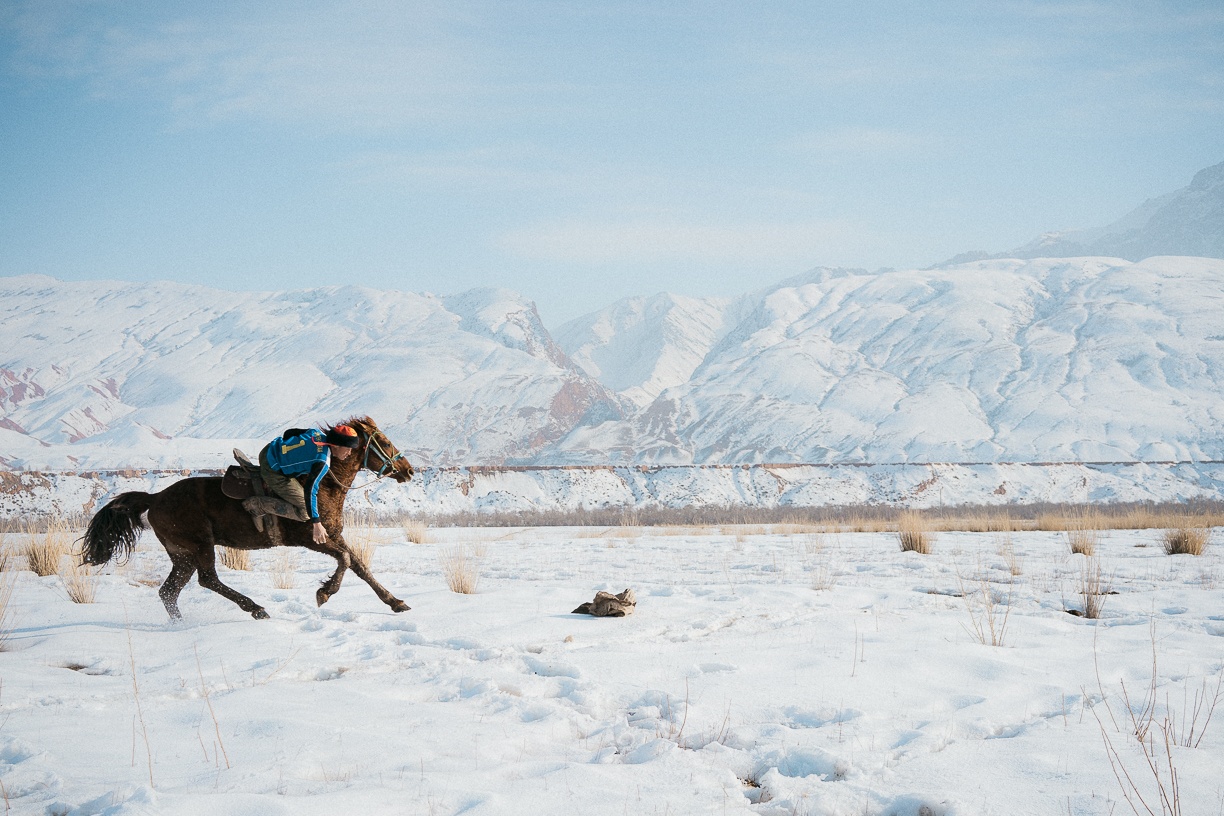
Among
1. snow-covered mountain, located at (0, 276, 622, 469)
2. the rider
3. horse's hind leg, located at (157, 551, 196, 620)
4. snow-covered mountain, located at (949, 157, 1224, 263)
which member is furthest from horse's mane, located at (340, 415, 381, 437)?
snow-covered mountain, located at (949, 157, 1224, 263)

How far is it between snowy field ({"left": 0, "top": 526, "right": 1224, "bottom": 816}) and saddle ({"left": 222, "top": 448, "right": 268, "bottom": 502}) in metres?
1.06

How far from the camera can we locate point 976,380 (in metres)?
79.2

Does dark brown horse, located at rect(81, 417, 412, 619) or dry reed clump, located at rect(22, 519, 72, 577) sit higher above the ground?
dark brown horse, located at rect(81, 417, 412, 619)

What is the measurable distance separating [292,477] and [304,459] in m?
0.17

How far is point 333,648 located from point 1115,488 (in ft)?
141

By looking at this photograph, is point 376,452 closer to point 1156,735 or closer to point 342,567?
point 342,567

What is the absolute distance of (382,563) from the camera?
11.1 meters

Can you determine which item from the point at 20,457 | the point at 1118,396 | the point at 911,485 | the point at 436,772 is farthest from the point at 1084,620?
the point at 1118,396

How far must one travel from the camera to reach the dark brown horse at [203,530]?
19.9 ft

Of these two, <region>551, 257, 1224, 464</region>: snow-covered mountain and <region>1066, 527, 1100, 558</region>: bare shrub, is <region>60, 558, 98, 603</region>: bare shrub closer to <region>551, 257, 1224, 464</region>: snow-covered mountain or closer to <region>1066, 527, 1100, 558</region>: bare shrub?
<region>1066, 527, 1100, 558</region>: bare shrub

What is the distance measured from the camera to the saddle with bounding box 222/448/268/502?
5895 mm

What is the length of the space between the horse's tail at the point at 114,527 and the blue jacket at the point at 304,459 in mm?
1223

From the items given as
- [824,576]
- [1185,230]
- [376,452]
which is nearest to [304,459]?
[376,452]

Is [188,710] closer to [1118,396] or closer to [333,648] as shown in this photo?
[333,648]
